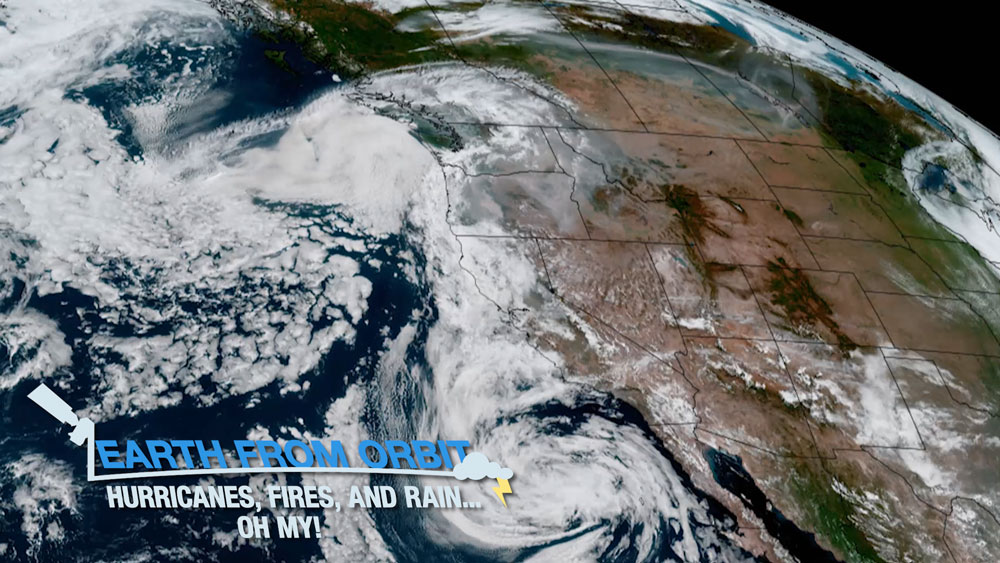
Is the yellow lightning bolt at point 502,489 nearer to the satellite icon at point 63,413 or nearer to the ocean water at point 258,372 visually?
the ocean water at point 258,372

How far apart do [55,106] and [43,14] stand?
5.22 ft

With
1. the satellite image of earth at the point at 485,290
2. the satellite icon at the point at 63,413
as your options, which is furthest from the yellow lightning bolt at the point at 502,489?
the satellite icon at the point at 63,413

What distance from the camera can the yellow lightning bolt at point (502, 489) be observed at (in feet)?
16.8

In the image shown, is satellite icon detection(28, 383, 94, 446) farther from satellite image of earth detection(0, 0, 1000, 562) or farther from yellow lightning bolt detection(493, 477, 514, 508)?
yellow lightning bolt detection(493, 477, 514, 508)

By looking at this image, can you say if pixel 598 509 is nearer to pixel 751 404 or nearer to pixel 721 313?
pixel 751 404

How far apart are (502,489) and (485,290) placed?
1.64m

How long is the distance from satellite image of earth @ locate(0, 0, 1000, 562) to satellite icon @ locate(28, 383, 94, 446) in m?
0.06

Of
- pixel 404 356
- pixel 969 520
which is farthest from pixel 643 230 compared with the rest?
pixel 969 520

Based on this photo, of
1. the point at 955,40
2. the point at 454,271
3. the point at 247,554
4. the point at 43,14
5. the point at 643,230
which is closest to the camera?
the point at 247,554

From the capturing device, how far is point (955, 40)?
16.5 m

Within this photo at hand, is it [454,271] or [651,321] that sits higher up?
[454,271]

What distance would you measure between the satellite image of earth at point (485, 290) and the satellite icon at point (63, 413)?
0.21 ft

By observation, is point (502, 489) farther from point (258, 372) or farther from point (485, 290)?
point (258, 372)

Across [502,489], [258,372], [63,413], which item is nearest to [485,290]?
[502,489]
